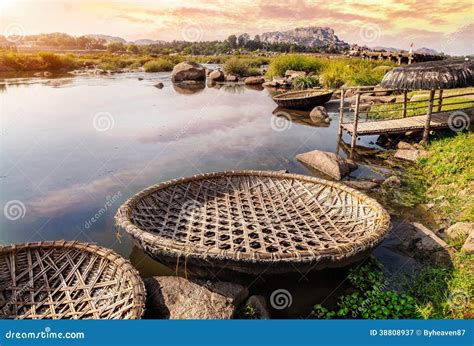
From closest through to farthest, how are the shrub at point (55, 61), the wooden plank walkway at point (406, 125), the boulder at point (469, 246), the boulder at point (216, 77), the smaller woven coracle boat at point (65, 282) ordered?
1. the smaller woven coracle boat at point (65, 282)
2. the boulder at point (469, 246)
3. the wooden plank walkway at point (406, 125)
4. the boulder at point (216, 77)
5. the shrub at point (55, 61)

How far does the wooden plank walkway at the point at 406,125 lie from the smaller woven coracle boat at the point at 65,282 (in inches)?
309

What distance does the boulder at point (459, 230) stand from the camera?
493 centimetres

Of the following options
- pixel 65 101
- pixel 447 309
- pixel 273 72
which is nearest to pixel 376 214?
pixel 447 309

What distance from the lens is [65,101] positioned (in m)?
16.2

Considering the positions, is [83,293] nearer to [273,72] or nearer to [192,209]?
[192,209]

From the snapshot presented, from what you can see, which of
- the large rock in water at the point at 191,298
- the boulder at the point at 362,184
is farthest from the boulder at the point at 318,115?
the large rock in water at the point at 191,298

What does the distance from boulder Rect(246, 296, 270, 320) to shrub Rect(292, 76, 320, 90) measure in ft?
56.1

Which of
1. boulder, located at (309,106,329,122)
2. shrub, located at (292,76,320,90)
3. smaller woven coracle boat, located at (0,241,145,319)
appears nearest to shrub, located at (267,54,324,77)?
shrub, located at (292,76,320,90)

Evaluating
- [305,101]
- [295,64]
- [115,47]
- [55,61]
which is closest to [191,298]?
[305,101]

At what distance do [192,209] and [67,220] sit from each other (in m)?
2.26

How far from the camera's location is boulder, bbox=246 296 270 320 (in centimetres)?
364

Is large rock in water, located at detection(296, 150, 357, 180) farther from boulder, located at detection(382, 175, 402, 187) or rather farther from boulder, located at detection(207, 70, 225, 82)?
boulder, located at detection(207, 70, 225, 82)

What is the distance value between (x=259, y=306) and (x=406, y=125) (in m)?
7.79

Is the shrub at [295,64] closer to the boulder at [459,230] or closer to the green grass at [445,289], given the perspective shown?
the boulder at [459,230]
